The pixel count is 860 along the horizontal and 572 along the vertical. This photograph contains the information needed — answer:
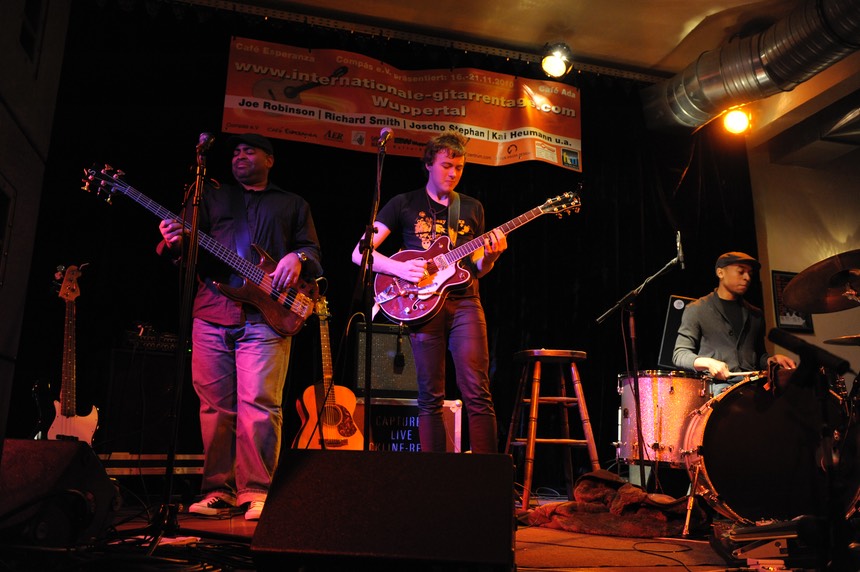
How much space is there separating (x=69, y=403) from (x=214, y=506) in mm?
1433

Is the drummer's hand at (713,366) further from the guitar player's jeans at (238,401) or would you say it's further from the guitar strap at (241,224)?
the guitar strap at (241,224)

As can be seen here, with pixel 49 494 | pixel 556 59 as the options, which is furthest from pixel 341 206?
pixel 49 494

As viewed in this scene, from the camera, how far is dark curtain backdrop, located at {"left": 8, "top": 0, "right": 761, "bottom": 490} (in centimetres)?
512

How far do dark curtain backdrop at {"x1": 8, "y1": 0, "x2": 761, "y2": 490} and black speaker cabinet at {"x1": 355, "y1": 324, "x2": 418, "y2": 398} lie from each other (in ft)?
0.70

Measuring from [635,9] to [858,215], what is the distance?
12.3 feet

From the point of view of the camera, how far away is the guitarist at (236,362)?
348 centimetres

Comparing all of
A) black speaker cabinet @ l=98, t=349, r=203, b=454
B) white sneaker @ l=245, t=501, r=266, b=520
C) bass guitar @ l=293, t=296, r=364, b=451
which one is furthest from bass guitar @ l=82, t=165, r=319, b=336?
black speaker cabinet @ l=98, t=349, r=203, b=454

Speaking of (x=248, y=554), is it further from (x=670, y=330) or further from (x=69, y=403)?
(x=670, y=330)

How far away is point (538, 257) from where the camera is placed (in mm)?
6332

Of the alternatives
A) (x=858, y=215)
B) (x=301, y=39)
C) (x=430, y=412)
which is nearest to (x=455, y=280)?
(x=430, y=412)

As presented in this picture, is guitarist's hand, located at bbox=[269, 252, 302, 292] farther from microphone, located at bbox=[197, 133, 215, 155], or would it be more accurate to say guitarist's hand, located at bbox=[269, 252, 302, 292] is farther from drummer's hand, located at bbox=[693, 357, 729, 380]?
drummer's hand, located at bbox=[693, 357, 729, 380]

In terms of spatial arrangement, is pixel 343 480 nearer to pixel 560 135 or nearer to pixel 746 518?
pixel 746 518

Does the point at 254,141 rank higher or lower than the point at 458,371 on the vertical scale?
higher

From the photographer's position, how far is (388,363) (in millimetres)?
4980
